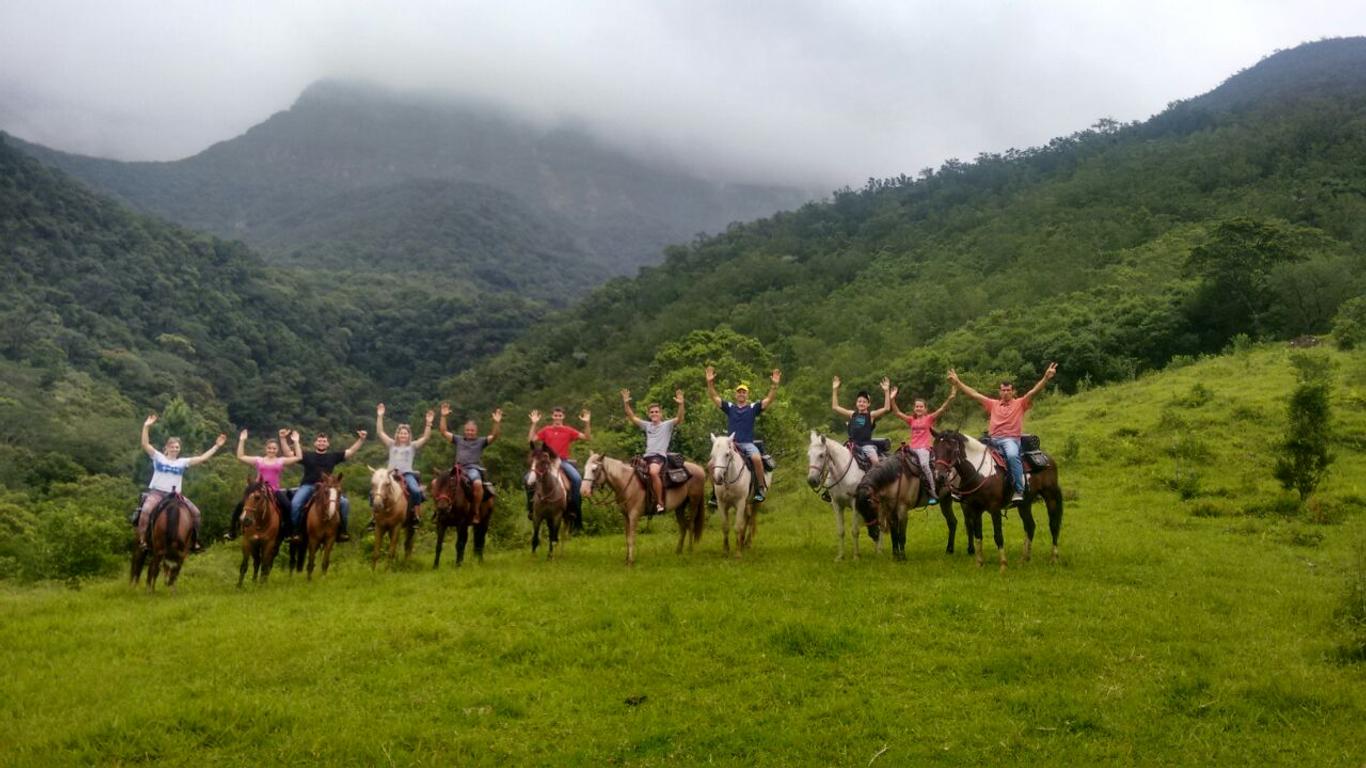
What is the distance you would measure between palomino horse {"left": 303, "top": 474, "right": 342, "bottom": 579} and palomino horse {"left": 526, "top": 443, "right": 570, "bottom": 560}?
3062 mm

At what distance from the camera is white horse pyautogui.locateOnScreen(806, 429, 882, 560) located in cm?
1399

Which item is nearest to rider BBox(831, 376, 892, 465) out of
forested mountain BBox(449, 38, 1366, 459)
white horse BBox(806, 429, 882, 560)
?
white horse BBox(806, 429, 882, 560)

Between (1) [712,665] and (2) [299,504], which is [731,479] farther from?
(2) [299,504]

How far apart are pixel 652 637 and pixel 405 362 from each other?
430ft

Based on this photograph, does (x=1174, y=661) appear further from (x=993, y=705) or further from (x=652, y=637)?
(x=652, y=637)

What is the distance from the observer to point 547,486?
48.5ft

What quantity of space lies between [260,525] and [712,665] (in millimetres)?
8130

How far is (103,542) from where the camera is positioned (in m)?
19.6

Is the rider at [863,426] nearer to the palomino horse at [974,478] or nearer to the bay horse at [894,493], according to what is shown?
the bay horse at [894,493]

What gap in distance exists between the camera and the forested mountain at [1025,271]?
42.7 metres

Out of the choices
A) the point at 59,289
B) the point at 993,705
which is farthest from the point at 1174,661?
the point at 59,289

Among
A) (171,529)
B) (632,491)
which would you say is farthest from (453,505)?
(171,529)

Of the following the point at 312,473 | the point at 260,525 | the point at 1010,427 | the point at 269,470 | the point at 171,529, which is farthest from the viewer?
the point at 312,473

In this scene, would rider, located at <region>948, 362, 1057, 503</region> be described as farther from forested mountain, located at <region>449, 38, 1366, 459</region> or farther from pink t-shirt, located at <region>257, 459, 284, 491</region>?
forested mountain, located at <region>449, 38, 1366, 459</region>
